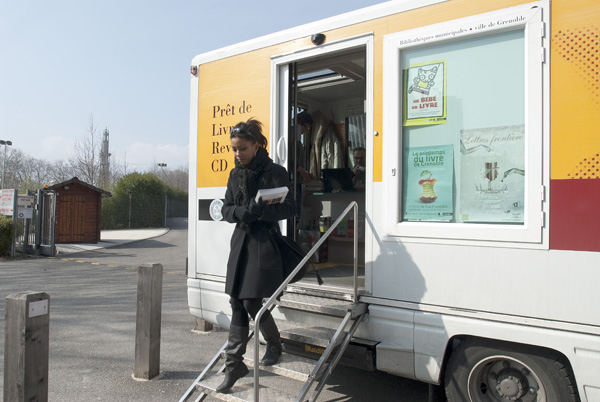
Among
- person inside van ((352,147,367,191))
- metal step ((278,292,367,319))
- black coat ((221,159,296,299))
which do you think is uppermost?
person inside van ((352,147,367,191))

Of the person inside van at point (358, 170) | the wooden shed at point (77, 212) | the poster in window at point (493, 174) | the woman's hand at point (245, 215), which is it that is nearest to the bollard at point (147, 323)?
the woman's hand at point (245, 215)

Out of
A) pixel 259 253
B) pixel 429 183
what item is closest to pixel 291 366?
pixel 259 253

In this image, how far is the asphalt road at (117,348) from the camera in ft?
13.3

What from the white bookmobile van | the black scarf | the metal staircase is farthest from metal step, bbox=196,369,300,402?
the black scarf

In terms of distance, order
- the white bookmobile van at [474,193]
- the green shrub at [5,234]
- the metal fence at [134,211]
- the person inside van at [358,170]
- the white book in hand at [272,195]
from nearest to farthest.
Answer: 1. the white bookmobile van at [474,193]
2. the white book in hand at [272,195]
3. the person inside van at [358,170]
4. the green shrub at [5,234]
5. the metal fence at [134,211]

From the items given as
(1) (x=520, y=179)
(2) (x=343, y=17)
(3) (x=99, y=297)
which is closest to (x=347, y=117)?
(2) (x=343, y=17)

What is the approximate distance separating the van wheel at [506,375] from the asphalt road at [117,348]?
3.33 ft

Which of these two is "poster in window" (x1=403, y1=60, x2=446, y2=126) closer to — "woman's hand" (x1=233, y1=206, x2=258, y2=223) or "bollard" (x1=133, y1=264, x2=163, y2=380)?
"woman's hand" (x1=233, y1=206, x2=258, y2=223)

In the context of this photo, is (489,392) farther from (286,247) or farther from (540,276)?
(286,247)

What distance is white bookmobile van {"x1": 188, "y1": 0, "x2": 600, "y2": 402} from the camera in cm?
269

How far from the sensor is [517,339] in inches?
111

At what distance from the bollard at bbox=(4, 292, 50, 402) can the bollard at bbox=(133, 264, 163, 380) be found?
1236 millimetres

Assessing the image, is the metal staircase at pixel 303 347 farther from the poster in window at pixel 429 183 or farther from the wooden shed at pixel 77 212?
the wooden shed at pixel 77 212

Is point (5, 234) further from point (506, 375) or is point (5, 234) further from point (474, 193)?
point (506, 375)
